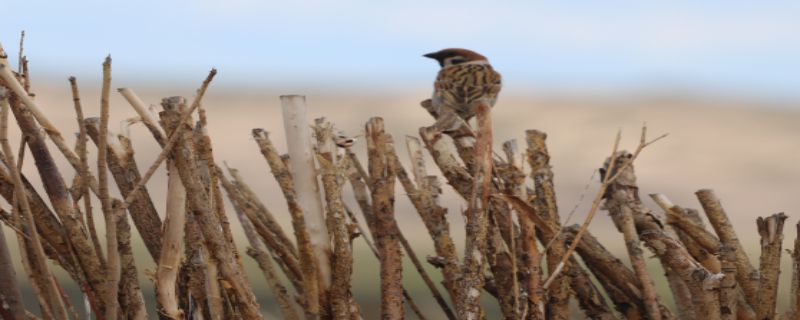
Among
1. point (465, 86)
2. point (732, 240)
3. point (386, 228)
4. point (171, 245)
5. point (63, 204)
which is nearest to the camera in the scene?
point (171, 245)

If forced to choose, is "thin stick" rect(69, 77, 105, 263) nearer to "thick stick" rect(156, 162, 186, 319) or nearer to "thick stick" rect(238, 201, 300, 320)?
"thick stick" rect(156, 162, 186, 319)

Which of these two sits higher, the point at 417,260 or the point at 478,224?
the point at 478,224

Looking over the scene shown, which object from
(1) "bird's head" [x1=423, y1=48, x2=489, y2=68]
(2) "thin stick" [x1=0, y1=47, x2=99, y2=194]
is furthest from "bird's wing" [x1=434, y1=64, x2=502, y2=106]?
(2) "thin stick" [x1=0, y1=47, x2=99, y2=194]

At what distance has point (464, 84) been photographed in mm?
→ 5277

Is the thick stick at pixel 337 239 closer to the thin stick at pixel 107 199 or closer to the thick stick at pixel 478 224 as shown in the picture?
the thick stick at pixel 478 224

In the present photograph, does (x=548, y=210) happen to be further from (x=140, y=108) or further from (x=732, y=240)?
(x=140, y=108)

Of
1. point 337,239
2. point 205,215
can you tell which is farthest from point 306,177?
point 205,215

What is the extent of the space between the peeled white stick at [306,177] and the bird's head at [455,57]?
373cm

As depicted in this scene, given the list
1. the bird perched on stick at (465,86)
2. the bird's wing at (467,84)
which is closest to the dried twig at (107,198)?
the bird perched on stick at (465,86)

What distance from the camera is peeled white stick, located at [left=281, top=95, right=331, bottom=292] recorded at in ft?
8.52

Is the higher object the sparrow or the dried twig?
the sparrow

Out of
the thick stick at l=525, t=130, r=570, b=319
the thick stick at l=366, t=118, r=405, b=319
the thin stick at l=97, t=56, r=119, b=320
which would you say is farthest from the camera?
the thick stick at l=525, t=130, r=570, b=319

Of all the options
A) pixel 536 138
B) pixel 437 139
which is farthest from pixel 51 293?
pixel 536 138

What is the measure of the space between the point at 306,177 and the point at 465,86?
2.71m
